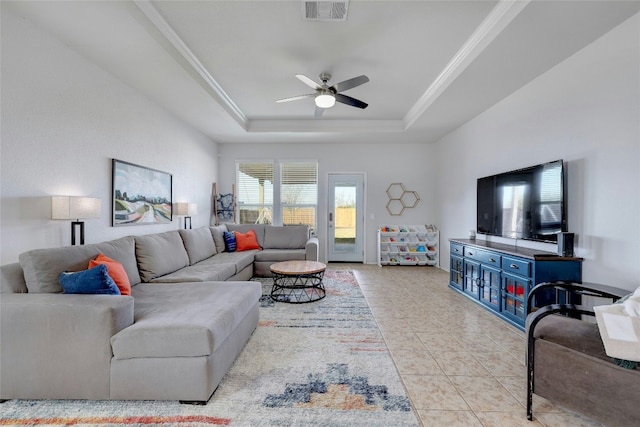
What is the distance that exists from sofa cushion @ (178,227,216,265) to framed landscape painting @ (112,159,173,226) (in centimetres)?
45

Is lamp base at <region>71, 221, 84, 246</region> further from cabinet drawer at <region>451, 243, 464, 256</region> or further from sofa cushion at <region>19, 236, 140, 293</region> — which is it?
cabinet drawer at <region>451, 243, 464, 256</region>

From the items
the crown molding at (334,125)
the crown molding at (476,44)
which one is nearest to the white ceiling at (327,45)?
the crown molding at (476,44)

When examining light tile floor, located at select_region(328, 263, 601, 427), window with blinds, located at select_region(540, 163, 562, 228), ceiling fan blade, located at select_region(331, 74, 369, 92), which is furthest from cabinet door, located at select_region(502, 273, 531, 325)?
ceiling fan blade, located at select_region(331, 74, 369, 92)

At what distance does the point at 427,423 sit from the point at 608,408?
0.86 meters

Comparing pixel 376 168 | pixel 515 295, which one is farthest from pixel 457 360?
pixel 376 168

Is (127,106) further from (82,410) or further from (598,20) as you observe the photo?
(598,20)

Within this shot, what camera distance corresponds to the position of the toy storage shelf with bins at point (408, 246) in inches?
241

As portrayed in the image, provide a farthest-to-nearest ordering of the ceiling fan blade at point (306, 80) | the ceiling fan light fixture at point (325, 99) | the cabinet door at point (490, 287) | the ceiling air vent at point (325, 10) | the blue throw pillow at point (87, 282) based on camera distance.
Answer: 1. the ceiling fan light fixture at point (325, 99)
2. the cabinet door at point (490, 287)
3. the ceiling fan blade at point (306, 80)
4. the ceiling air vent at point (325, 10)
5. the blue throw pillow at point (87, 282)

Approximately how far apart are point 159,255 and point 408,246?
15.7ft

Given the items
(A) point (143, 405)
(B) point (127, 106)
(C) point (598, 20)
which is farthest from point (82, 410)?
(C) point (598, 20)

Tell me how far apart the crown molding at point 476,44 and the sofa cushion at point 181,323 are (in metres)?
3.09

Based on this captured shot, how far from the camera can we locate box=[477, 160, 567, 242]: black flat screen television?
276 cm

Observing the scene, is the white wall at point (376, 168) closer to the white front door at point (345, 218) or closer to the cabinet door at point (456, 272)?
the white front door at point (345, 218)

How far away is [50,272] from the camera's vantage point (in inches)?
79.5
